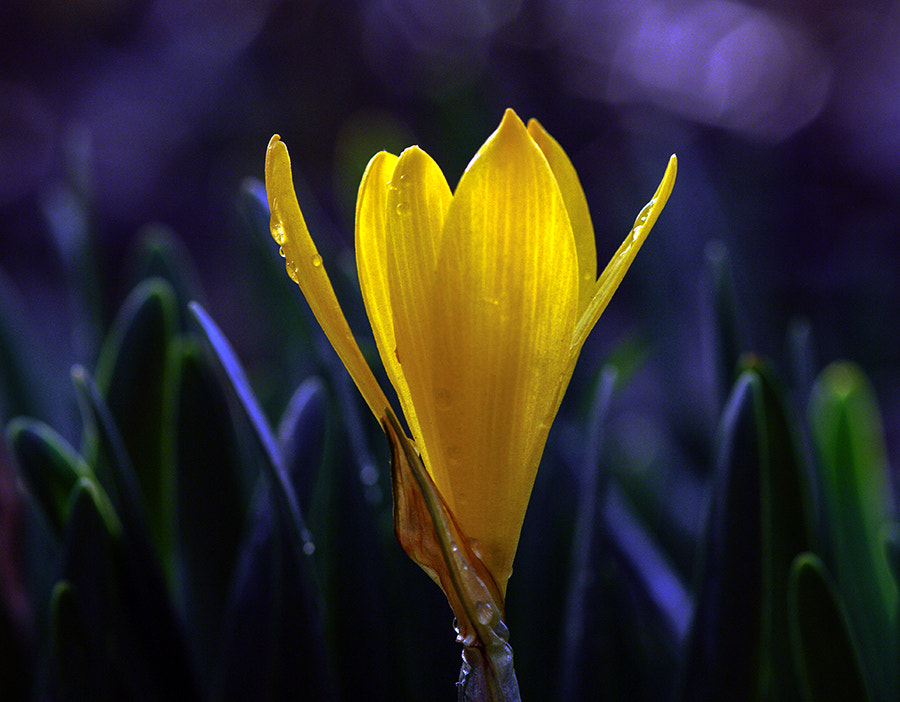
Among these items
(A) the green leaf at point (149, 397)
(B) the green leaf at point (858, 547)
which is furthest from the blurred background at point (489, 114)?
(A) the green leaf at point (149, 397)

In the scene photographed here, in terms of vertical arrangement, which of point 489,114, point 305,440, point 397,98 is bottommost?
point 305,440

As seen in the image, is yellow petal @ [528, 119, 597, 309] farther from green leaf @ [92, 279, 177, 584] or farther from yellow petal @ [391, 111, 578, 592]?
green leaf @ [92, 279, 177, 584]

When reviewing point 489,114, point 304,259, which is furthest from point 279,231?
point 489,114

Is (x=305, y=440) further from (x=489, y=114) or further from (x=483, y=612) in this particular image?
(x=489, y=114)

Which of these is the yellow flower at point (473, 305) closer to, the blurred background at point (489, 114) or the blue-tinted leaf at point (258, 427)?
the blue-tinted leaf at point (258, 427)

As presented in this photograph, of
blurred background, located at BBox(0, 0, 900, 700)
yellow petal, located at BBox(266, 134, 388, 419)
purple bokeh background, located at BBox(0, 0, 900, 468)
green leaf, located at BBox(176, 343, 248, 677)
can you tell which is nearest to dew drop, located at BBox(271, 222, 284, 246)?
yellow petal, located at BBox(266, 134, 388, 419)

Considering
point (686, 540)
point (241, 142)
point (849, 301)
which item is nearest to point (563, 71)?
point (241, 142)
